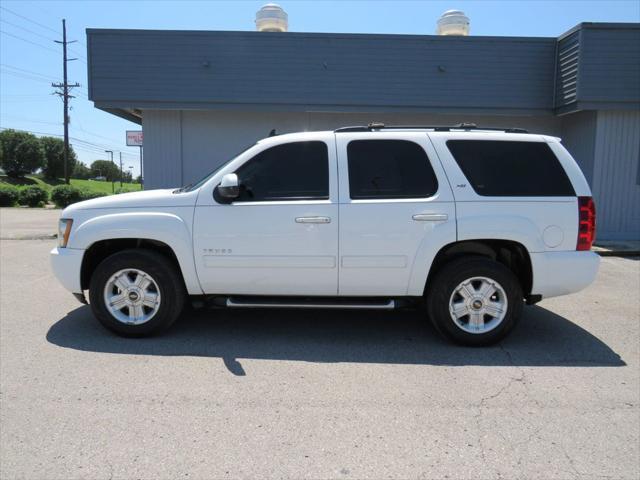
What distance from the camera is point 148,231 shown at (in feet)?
16.1

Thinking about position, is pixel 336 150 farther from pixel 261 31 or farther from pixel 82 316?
pixel 261 31

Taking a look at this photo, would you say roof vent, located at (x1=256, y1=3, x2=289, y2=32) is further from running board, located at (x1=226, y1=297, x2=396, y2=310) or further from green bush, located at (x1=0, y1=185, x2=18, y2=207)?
green bush, located at (x1=0, y1=185, x2=18, y2=207)

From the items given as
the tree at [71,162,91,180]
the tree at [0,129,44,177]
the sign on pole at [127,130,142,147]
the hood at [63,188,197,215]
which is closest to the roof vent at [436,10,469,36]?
the hood at [63,188,197,215]

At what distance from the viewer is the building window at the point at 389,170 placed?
4875mm

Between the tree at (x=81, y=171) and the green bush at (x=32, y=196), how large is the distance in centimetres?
9968

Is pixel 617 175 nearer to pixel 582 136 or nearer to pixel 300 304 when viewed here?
pixel 582 136

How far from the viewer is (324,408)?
12.0ft

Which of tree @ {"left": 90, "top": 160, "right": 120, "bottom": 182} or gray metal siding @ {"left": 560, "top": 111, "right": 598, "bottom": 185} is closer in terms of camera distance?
gray metal siding @ {"left": 560, "top": 111, "right": 598, "bottom": 185}

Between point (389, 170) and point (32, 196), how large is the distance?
26559mm

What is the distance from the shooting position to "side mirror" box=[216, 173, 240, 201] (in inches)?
183

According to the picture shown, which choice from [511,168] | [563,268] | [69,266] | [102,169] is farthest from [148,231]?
[102,169]

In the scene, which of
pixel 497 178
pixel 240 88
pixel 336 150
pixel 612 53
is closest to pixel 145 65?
pixel 240 88

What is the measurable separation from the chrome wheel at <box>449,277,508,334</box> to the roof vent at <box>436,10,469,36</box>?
9427 mm

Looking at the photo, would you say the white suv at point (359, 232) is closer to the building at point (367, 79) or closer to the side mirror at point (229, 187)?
the side mirror at point (229, 187)
